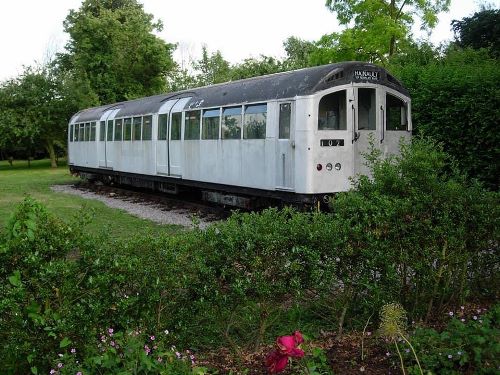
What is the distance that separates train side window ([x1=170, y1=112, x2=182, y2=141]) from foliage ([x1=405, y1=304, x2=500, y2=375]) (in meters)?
11.2

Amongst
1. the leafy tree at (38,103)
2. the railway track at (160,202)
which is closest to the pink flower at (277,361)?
the railway track at (160,202)

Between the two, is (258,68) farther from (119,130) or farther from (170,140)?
(170,140)

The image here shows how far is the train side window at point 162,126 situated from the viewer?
15.1m

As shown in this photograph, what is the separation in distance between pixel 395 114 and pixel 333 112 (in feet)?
5.70

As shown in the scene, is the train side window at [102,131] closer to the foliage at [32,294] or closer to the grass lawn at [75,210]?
the grass lawn at [75,210]

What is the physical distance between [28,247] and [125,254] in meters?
0.57

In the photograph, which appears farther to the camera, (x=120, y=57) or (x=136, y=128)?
(x=120, y=57)

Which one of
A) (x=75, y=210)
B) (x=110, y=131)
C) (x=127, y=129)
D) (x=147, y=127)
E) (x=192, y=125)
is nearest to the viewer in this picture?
(x=192, y=125)

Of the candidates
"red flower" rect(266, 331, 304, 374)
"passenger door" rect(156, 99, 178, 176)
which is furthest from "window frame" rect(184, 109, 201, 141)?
"red flower" rect(266, 331, 304, 374)

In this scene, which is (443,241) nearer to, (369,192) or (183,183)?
(369,192)

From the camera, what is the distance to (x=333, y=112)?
1037 cm

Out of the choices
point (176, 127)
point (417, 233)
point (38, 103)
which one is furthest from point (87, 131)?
point (417, 233)

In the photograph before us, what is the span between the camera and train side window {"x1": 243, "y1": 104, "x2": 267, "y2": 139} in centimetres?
1092

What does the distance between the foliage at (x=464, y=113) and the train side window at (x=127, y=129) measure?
860 cm
